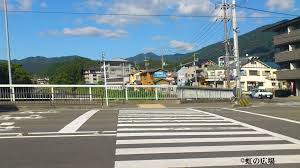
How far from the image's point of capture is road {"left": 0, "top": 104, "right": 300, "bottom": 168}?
29.8 feet

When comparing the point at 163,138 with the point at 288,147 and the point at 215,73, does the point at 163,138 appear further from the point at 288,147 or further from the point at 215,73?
the point at 215,73

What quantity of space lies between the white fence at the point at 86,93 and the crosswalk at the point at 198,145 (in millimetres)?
13219

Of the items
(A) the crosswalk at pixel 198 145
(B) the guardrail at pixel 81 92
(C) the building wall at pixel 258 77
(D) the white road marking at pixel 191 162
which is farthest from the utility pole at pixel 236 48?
(C) the building wall at pixel 258 77

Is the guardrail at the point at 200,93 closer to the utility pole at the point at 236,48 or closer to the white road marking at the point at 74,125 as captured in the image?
the utility pole at the point at 236,48

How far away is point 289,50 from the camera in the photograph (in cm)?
7088

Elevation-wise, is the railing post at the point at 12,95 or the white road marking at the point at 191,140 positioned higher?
the railing post at the point at 12,95

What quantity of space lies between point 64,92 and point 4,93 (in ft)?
11.6

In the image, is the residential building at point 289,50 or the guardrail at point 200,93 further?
the residential building at point 289,50

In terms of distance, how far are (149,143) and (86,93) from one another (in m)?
18.4

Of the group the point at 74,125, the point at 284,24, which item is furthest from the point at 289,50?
the point at 74,125

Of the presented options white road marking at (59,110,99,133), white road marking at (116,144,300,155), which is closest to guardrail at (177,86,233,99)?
white road marking at (59,110,99,133)

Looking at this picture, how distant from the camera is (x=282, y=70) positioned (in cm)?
7381

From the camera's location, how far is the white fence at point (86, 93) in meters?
27.9

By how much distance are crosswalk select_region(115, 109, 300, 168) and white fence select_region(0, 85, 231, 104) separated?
13219 mm
